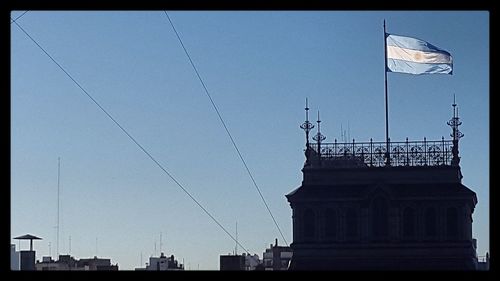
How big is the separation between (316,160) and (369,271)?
4438 cm

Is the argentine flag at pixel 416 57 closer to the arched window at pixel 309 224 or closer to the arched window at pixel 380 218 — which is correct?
the arched window at pixel 380 218

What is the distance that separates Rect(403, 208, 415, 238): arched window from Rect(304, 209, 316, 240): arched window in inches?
154

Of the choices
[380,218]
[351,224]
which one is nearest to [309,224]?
[351,224]

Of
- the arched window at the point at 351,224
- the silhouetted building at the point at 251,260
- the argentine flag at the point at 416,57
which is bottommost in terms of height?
the silhouetted building at the point at 251,260

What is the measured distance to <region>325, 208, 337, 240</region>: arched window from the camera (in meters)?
47.6

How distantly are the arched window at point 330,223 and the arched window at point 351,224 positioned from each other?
0.53 meters

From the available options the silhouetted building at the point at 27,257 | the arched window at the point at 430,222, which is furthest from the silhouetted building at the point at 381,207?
the silhouetted building at the point at 27,257

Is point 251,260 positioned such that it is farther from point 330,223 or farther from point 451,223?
point 451,223

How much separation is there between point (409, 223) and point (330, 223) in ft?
11.2

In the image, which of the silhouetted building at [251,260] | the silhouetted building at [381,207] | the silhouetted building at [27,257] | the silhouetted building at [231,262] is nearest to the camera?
the silhouetted building at [27,257]

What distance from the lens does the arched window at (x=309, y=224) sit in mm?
47469

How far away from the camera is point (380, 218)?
155 ft
